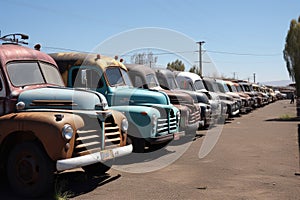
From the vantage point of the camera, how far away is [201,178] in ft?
23.0

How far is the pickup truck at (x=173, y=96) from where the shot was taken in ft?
34.7

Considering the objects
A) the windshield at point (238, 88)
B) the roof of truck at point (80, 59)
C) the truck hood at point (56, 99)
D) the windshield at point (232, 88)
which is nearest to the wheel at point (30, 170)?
the truck hood at point (56, 99)

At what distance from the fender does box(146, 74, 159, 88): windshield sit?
5.42 m

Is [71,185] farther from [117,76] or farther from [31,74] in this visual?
[117,76]

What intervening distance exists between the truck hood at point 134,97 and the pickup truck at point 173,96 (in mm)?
1030

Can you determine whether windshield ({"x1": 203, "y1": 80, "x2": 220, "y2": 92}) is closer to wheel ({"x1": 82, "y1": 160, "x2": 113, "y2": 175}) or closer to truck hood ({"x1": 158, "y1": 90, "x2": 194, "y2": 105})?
truck hood ({"x1": 158, "y1": 90, "x2": 194, "y2": 105})

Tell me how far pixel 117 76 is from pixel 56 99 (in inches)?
130

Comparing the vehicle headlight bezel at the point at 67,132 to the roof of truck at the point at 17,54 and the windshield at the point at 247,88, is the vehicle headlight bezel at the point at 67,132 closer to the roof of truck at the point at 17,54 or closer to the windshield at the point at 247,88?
the roof of truck at the point at 17,54

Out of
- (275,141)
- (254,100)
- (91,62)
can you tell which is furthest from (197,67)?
(91,62)

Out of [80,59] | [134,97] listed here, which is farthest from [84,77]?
[134,97]

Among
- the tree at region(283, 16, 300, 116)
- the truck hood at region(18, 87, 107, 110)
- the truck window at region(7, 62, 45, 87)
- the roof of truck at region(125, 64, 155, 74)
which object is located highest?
the tree at region(283, 16, 300, 116)

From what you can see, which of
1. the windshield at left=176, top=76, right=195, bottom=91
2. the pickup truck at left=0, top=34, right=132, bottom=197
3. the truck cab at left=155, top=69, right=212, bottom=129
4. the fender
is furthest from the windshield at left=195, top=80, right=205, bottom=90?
the fender

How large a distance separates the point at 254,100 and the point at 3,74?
85.3 feet

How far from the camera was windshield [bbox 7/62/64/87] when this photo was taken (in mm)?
6410
